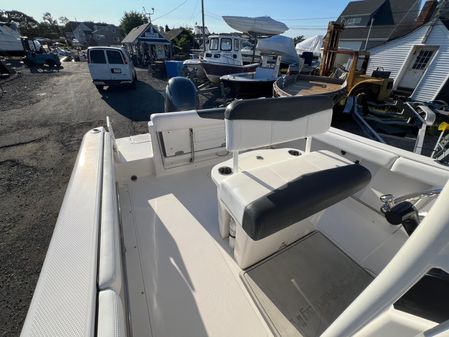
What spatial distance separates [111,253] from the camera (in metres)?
0.79

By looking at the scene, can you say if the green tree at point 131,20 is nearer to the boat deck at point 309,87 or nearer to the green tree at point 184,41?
the green tree at point 184,41

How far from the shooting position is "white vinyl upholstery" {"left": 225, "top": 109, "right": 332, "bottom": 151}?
1154 mm

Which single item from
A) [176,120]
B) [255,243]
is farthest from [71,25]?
[255,243]

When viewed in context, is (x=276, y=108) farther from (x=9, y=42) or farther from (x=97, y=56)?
(x=9, y=42)

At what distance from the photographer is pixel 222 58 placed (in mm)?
9945

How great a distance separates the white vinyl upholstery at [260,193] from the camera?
1.09m

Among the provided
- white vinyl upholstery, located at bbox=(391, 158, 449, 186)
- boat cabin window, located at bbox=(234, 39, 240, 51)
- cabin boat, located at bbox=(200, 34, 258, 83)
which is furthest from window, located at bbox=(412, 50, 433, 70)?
white vinyl upholstery, located at bbox=(391, 158, 449, 186)

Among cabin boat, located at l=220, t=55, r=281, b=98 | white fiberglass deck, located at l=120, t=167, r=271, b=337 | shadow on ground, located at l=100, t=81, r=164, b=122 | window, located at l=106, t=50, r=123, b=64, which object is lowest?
shadow on ground, located at l=100, t=81, r=164, b=122

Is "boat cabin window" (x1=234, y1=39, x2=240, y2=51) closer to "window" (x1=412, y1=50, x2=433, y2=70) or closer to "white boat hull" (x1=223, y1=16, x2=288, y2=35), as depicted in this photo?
"white boat hull" (x1=223, y1=16, x2=288, y2=35)

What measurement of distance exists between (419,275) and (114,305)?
2.53 ft

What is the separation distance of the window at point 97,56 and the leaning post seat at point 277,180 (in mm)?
9350

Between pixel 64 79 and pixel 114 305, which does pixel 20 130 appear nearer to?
pixel 114 305

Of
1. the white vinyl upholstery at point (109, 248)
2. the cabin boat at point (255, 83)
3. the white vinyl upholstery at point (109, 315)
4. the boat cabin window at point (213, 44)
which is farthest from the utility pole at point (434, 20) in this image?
the white vinyl upholstery at point (109, 315)

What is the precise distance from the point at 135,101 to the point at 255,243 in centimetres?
830
